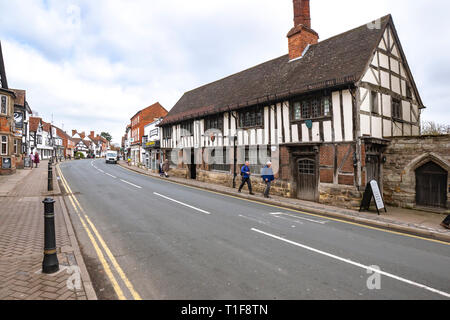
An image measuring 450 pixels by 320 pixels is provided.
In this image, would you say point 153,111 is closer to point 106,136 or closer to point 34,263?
point 34,263

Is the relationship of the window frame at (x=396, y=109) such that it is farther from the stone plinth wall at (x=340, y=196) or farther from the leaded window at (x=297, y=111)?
A: the stone plinth wall at (x=340, y=196)

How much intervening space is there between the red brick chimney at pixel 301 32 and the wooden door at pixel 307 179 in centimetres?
751

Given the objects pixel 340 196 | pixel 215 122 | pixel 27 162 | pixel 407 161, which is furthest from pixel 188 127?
pixel 27 162

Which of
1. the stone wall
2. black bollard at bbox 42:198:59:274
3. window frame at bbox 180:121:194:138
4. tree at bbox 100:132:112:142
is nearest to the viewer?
black bollard at bbox 42:198:59:274

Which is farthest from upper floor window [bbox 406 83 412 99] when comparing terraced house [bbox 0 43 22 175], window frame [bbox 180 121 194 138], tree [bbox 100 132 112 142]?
tree [bbox 100 132 112 142]

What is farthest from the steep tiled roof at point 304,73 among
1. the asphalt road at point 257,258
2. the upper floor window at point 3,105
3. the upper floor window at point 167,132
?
the upper floor window at point 3,105

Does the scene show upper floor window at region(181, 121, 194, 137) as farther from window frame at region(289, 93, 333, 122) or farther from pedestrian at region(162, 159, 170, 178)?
window frame at region(289, 93, 333, 122)

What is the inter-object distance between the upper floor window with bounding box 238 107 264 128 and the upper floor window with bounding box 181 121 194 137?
6.64 meters

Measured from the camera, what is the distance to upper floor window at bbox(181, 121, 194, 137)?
22244mm

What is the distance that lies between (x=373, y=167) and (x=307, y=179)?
10.5ft

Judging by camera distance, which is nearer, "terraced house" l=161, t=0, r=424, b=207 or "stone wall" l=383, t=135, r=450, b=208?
"stone wall" l=383, t=135, r=450, b=208

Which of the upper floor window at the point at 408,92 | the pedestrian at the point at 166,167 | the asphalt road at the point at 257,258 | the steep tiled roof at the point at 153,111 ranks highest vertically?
the steep tiled roof at the point at 153,111

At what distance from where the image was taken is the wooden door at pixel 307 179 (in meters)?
12.7

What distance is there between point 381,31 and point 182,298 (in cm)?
1469
